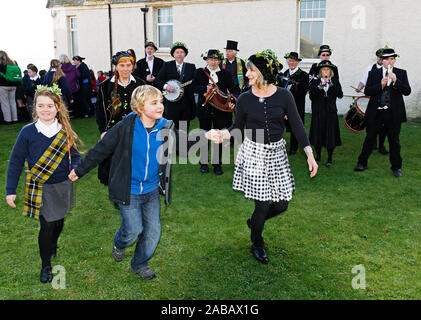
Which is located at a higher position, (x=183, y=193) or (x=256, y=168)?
(x=256, y=168)

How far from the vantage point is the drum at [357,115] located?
932cm

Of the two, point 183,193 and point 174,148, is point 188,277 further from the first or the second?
point 183,193

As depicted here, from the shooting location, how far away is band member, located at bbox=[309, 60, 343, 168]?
8.19m

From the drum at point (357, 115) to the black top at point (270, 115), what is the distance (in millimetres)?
5632

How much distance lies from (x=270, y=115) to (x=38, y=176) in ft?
7.50

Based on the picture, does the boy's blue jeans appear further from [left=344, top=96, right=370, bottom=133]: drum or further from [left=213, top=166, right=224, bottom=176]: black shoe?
[left=344, top=96, right=370, bottom=133]: drum

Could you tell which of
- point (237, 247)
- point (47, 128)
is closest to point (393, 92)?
point (237, 247)

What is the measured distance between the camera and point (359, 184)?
7.20 metres

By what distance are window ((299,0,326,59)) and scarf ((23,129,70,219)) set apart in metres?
13.2

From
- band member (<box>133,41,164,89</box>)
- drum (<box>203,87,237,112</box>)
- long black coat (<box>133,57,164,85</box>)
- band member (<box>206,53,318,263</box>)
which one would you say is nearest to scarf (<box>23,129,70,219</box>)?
band member (<box>206,53,318,263</box>)

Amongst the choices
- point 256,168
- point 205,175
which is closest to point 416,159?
point 205,175

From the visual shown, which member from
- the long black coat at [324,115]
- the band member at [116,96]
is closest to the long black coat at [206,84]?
the long black coat at [324,115]
